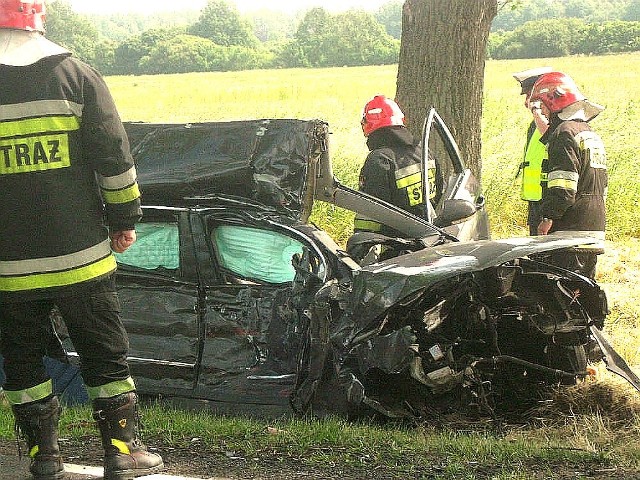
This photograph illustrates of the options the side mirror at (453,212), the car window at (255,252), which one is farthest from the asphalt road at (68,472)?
the side mirror at (453,212)

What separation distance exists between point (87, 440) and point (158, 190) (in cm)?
144

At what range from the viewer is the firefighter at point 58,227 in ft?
10.8

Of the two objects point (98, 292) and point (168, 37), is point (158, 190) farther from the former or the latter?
point (168, 37)

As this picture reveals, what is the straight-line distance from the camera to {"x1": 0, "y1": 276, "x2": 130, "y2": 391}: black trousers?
11.1 feet

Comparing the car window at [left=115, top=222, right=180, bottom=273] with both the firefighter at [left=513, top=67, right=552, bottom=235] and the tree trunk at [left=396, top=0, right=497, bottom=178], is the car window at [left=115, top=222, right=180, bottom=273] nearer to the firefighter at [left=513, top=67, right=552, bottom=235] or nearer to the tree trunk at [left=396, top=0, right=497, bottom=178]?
the firefighter at [left=513, top=67, right=552, bottom=235]

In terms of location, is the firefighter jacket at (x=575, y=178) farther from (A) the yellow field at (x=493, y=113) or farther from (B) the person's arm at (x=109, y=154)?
(B) the person's arm at (x=109, y=154)

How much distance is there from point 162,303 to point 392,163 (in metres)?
2.05

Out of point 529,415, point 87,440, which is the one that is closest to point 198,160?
point 87,440

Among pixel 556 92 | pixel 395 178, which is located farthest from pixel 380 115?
pixel 556 92

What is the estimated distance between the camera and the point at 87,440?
424 cm

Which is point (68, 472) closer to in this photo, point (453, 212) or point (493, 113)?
point (453, 212)

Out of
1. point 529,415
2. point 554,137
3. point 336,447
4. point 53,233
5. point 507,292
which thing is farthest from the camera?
point 554,137

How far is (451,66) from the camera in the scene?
26.3ft

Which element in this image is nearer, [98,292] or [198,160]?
[98,292]
